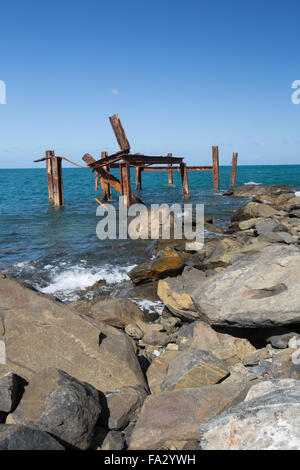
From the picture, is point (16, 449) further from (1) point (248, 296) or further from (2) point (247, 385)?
(1) point (248, 296)

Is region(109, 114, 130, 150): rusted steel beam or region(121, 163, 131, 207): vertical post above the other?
region(109, 114, 130, 150): rusted steel beam

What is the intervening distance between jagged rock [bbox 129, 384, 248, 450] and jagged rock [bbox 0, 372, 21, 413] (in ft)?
3.30

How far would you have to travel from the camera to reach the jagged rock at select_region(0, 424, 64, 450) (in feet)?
7.57

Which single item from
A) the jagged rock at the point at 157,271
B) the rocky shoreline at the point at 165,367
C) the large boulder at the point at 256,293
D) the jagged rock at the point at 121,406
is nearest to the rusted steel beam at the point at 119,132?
the jagged rock at the point at 157,271

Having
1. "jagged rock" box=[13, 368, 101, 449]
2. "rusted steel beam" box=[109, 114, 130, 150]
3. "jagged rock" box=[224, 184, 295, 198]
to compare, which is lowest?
"jagged rock" box=[13, 368, 101, 449]

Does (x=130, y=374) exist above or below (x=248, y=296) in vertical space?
below

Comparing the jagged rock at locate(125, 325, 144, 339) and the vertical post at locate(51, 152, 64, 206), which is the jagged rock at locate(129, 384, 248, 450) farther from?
the vertical post at locate(51, 152, 64, 206)

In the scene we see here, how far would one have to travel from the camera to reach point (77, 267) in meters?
8.83

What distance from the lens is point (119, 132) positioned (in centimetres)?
1470

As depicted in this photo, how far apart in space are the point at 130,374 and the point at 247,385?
1149 millimetres

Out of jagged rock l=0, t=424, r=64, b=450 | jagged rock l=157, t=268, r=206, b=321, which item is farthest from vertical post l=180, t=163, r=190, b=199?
jagged rock l=0, t=424, r=64, b=450

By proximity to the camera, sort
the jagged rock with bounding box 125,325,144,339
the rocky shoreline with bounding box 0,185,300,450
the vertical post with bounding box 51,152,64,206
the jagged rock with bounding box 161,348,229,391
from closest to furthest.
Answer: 1. the rocky shoreline with bounding box 0,185,300,450
2. the jagged rock with bounding box 161,348,229,391
3. the jagged rock with bounding box 125,325,144,339
4. the vertical post with bounding box 51,152,64,206
